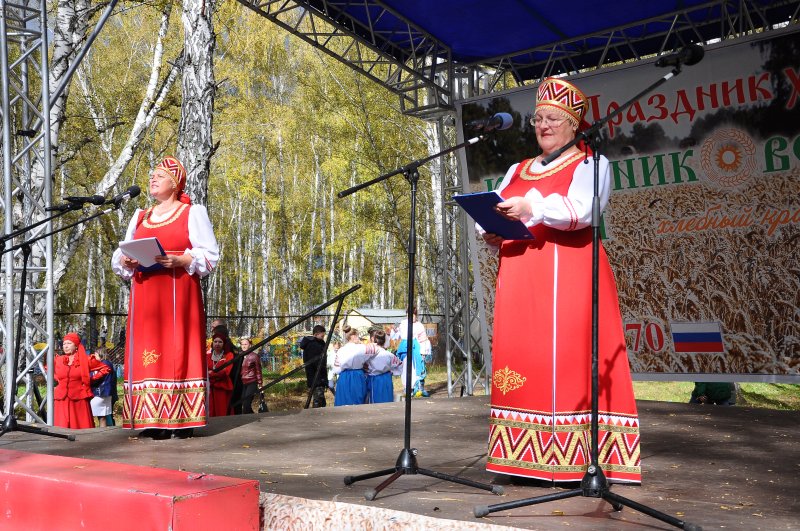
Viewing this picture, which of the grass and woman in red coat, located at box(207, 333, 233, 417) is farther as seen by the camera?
the grass

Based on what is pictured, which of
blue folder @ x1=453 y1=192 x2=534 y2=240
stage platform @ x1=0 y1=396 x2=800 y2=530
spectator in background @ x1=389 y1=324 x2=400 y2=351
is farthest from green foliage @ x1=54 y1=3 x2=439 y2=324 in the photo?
blue folder @ x1=453 y1=192 x2=534 y2=240

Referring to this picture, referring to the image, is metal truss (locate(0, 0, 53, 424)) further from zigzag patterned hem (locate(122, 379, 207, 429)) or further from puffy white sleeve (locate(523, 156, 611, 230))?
puffy white sleeve (locate(523, 156, 611, 230))

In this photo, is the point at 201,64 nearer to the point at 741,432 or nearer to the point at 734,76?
the point at 734,76

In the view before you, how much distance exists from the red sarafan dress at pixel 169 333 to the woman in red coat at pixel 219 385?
8.95 ft

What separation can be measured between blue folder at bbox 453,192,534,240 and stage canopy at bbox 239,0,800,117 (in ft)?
14.6

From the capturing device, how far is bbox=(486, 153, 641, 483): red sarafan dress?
11.7ft

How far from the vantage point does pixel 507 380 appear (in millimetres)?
3727

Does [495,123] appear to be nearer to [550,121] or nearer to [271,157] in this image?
[550,121]

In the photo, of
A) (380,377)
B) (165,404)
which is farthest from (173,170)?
(380,377)

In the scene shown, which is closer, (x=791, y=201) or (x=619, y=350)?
(x=619, y=350)

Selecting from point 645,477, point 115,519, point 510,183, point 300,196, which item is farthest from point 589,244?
point 300,196

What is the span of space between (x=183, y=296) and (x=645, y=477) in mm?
2918

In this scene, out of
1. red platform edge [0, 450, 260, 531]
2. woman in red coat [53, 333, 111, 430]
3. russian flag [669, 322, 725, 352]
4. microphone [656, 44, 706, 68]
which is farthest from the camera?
woman in red coat [53, 333, 111, 430]

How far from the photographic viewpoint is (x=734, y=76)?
7402mm
